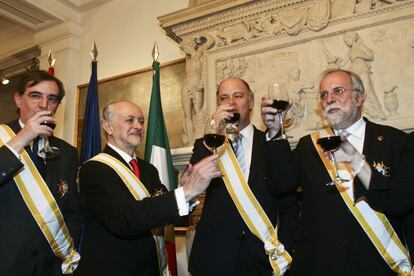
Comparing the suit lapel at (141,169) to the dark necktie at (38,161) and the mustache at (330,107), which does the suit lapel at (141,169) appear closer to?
the dark necktie at (38,161)

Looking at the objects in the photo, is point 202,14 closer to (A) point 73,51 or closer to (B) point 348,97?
(B) point 348,97

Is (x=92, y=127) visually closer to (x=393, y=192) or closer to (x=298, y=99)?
(x=298, y=99)

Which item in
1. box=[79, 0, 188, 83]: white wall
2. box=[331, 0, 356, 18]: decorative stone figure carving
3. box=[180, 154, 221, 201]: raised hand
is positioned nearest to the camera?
box=[180, 154, 221, 201]: raised hand

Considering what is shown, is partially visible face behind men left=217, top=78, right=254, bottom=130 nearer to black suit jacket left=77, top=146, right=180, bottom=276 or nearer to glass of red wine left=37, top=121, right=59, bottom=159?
black suit jacket left=77, top=146, right=180, bottom=276

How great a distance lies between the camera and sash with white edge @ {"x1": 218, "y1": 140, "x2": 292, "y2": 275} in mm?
1773

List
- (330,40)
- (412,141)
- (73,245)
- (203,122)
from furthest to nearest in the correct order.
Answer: (203,122), (330,40), (73,245), (412,141)

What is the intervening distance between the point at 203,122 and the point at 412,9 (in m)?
1.73

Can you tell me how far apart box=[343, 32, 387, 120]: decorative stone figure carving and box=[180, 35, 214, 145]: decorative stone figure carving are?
3.88ft

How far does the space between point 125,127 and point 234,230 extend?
83 centimetres

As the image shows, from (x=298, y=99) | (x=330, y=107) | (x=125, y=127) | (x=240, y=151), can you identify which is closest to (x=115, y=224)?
(x=125, y=127)

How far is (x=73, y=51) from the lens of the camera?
4.92 meters

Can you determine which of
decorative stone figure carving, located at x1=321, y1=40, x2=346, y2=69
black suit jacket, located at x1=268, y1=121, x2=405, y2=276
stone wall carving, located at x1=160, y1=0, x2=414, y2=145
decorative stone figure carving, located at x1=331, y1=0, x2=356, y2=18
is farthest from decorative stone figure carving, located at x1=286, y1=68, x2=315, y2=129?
black suit jacket, located at x1=268, y1=121, x2=405, y2=276

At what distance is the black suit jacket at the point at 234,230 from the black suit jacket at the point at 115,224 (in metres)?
0.26

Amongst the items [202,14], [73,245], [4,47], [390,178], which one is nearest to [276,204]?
[390,178]
